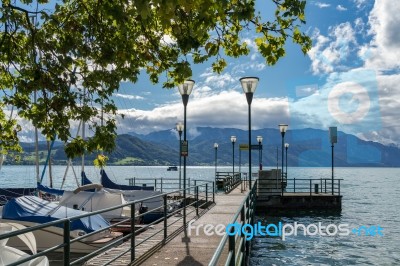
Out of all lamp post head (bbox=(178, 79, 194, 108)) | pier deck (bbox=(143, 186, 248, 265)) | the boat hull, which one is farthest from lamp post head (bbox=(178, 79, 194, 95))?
the boat hull

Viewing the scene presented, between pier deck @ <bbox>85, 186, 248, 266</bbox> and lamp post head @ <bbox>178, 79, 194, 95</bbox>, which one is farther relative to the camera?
lamp post head @ <bbox>178, 79, 194, 95</bbox>

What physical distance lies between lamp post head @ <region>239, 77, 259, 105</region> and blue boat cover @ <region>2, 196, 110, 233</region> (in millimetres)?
7138

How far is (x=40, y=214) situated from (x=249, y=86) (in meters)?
8.75

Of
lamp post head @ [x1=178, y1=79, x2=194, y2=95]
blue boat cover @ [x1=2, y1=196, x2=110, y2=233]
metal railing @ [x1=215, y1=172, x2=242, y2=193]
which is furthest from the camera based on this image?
metal railing @ [x1=215, y1=172, x2=242, y2=193]

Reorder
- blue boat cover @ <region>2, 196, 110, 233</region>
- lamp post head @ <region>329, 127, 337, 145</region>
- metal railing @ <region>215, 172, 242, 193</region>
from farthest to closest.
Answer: lamp post head @ <region>329, 127, 337, 145</region> < metal railing @ <region>215, 172, 242, 193</region> < blue boat cover @ <region>2, 196, 110, 233</region>

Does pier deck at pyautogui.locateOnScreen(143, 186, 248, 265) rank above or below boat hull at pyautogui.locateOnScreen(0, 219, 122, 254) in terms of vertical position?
above

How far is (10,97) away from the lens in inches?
373

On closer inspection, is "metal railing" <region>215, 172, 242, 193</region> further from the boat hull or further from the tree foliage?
the tree foliage

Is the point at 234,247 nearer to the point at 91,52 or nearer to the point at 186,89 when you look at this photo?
the point at 91,52

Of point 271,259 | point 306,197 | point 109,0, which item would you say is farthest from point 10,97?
point 306,197

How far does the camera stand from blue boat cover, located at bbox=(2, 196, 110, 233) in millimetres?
13453

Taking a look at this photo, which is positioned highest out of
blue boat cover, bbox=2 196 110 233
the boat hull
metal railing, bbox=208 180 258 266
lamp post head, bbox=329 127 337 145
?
lamp post head, bbox=329 127 337 145

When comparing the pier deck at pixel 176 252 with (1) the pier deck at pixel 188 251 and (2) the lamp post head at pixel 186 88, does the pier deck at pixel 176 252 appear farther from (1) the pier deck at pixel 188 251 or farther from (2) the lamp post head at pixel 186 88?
(2) the lamp post head at pixel 186 88

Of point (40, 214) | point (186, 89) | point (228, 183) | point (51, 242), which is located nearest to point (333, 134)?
point (228, 183)
